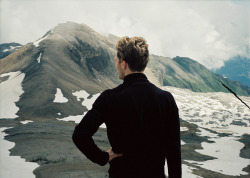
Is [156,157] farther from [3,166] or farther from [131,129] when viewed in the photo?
[3,166]

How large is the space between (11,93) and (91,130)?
303 ft

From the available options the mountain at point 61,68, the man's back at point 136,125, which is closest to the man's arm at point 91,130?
the man's back at point 136,125

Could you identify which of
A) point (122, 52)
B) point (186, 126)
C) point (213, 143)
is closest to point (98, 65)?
point (186, 126)

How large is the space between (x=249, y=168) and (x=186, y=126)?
5310 centimetres

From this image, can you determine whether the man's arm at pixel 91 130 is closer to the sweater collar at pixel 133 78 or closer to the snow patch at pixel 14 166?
the sweater collar at pixel 133 78

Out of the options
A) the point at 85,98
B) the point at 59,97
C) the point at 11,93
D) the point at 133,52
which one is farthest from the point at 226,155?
the point at 11,93

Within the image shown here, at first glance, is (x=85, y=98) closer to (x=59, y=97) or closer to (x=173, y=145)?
(x=59, y=97)

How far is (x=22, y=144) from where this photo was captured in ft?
111

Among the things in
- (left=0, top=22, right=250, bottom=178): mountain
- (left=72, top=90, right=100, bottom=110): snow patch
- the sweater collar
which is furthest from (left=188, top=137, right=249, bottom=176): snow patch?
the sweater collar

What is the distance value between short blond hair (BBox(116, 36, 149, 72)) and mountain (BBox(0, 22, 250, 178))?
762 inches

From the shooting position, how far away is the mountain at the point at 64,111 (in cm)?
2997

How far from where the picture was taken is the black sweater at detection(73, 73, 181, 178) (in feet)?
12.3

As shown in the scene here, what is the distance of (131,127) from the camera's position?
3.81 m

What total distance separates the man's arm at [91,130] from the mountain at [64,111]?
1891 centimetres
